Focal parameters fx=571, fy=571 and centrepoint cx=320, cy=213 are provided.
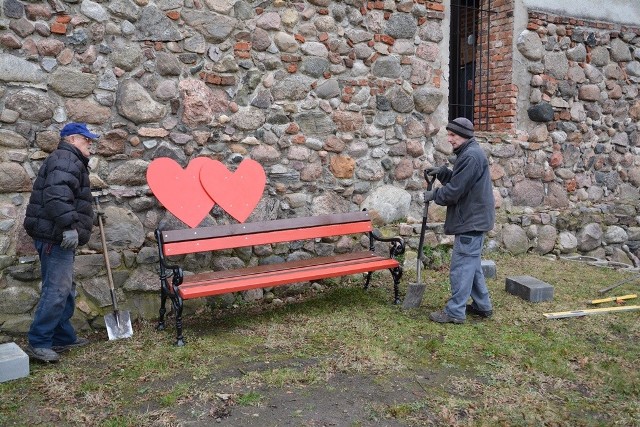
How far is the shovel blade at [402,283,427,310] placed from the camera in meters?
5.05

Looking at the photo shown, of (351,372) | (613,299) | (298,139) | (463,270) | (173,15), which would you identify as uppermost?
(173,15)

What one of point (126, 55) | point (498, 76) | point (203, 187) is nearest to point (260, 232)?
point (203, 187)

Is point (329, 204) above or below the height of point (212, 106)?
below

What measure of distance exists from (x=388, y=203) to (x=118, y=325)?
9.62 feet

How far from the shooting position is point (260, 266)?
5012 millimetres

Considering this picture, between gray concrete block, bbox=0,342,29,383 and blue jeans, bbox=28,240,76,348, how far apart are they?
207 mm

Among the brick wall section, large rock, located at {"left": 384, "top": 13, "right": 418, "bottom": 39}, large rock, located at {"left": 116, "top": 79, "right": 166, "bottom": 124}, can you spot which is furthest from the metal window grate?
large rock, located at {"left": 116, "top": 79, "right": 166, "bottom": 124}

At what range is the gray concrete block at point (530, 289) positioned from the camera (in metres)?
5.33

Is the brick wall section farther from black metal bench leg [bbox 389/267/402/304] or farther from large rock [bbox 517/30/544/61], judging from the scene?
black metal bench leg [bbox 389/267/402/304]

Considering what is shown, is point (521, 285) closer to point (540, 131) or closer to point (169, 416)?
point (540, 131)

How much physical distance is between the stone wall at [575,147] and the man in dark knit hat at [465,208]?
92.7 inches

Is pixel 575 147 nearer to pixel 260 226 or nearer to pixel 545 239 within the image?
pixel 545 239

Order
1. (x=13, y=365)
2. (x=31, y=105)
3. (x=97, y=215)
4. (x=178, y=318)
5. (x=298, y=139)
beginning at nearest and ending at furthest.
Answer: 1. (x=13, y=365)
2. (x=178, y=318)
3. (x=31, y=105)
4. (x=97, y=215)
5. (x=298, y=139)

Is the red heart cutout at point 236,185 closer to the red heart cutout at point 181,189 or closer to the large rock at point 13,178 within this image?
the red heart cutout at point 181,189
